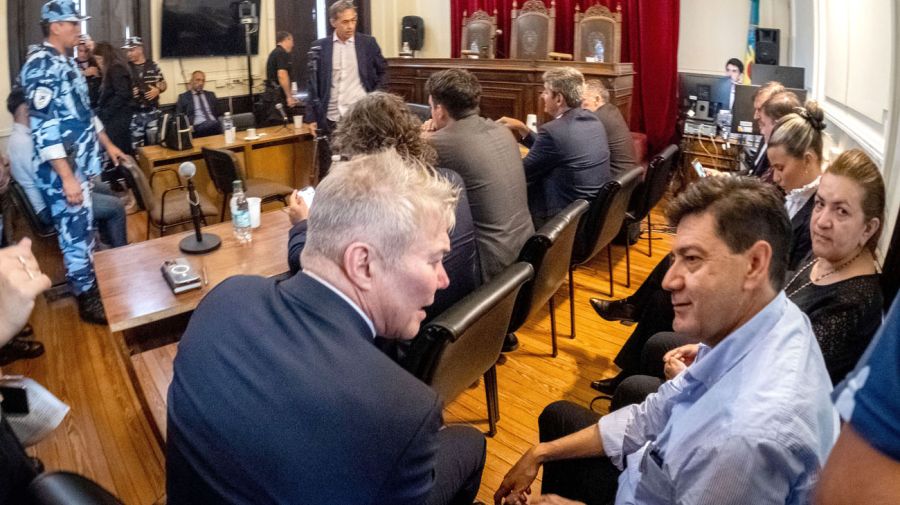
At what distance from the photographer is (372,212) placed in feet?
3.67

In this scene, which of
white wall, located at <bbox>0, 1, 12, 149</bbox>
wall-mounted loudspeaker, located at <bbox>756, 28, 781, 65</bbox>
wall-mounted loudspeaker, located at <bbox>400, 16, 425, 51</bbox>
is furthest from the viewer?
wall-mounted loudspeaker, located at <bbox>400, 16, 425, 51</bbox>

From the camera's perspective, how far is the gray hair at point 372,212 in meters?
1.11

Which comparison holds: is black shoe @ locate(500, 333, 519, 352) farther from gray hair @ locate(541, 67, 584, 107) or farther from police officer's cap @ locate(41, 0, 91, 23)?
police officer's cap @ locate(41, 0, 91, 23)

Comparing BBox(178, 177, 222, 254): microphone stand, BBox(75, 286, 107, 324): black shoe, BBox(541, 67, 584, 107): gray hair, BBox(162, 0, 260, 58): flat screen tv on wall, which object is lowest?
BBox(75, 286, 107, 324): black shoe

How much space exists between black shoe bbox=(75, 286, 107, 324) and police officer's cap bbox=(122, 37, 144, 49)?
358 cm

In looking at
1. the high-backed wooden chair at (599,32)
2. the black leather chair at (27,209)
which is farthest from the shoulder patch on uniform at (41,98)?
the high-backed wooden chair at (599,32)

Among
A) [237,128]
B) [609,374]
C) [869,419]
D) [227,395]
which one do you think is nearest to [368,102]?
[227,395]

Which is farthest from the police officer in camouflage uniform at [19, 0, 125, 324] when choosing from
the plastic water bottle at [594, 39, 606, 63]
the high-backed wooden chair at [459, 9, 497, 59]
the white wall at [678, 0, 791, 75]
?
the white wall at [678, 0, 791, 75]

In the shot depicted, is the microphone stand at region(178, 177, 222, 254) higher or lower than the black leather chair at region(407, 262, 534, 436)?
higher

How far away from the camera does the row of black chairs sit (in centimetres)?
158

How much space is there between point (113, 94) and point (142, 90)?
64 centimetres

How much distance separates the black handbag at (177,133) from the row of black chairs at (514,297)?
2995mm

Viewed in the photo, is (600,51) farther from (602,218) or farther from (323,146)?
(602,218)

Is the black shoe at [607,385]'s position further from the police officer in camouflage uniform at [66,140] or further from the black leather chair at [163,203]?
the police officer in camouflage uniform at [66,140]
